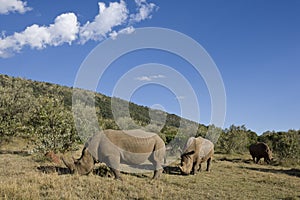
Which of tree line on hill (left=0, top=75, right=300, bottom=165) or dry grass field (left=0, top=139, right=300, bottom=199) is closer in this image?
dry grass field (left=0, top=139, right=300, bottom=199)

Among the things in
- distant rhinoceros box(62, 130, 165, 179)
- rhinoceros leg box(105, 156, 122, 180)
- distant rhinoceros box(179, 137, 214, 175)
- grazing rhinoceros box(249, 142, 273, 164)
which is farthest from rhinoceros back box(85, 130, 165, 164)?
grazing rhinoceros box(249, 142, 273, 164)

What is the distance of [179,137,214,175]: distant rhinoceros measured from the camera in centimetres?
1603

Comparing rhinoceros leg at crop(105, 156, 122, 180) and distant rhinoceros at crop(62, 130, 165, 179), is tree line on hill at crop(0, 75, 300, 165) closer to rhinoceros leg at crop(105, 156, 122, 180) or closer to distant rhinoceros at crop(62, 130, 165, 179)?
distant rhinoceros at crop(62, 130, 165, 179)

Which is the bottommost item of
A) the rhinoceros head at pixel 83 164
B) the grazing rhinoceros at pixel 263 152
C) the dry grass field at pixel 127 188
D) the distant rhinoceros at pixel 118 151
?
the dry grass field at pixel 127 188

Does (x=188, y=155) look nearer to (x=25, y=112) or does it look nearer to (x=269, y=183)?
(x=269, y=183)

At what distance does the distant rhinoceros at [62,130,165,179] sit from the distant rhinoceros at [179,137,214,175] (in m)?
1.62

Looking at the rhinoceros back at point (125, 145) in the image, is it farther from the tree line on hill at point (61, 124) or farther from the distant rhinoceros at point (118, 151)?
the tree line on hill at point (61, 124)

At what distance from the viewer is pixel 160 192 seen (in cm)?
1056

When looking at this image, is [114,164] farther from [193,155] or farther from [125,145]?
[193,155]

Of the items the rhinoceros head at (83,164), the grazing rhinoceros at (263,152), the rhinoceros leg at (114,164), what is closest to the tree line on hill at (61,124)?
the grazing rhinoceros at (263,152)

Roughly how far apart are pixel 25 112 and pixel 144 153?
19.9 meters

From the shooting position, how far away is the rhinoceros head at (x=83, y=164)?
1266cm

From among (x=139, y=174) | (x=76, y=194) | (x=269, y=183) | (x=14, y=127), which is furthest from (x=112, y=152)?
(x=14, y=127)

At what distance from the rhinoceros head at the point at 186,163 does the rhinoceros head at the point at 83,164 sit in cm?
537
